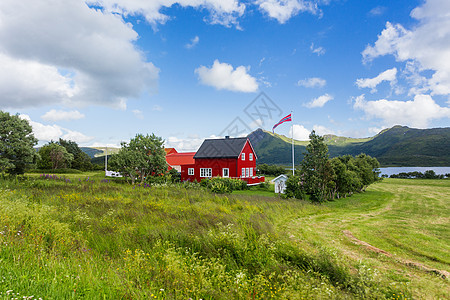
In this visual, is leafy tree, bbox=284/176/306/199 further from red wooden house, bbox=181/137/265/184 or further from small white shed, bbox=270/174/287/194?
red wooden house, bbox=181/137/265/184

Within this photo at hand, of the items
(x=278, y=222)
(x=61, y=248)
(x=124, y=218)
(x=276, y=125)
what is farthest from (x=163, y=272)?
(x=276, y=125)

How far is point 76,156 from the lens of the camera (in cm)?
6412

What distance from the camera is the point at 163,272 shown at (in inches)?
175

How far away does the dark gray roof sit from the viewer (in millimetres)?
35500

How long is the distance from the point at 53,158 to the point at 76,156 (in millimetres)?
13477

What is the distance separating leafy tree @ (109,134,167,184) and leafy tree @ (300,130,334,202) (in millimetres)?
16190

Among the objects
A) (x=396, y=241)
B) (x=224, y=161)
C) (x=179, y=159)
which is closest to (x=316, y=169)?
(x=396, y=241)

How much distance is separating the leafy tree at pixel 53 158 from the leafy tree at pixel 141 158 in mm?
34957

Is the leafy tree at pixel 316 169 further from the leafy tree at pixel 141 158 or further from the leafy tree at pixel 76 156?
the leafy tree at pixel 76 156

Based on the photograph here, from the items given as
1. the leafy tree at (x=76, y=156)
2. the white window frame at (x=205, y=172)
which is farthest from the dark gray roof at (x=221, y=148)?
the leafy tree at (x=76, y=156)

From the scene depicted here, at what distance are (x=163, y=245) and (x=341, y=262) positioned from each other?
482cm

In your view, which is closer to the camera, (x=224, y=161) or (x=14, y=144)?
(x=14, y=144)

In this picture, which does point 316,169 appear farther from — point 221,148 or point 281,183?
point 221,148

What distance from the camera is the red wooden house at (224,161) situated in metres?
34.6
